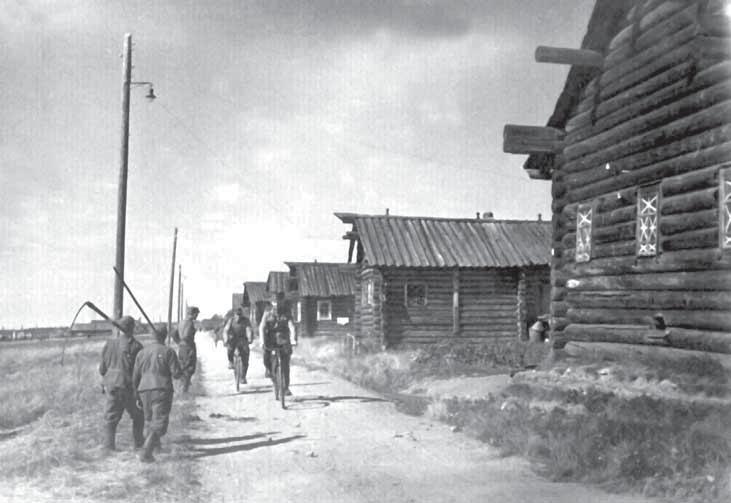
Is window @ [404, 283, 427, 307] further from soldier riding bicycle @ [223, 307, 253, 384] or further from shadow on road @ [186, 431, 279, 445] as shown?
shadow on road @ [186, 431, 279, 445]

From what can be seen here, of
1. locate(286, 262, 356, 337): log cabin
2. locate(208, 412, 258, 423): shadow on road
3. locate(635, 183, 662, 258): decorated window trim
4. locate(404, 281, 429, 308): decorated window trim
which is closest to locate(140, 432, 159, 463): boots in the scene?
locate(208, 412, 258, 423): shadow on road

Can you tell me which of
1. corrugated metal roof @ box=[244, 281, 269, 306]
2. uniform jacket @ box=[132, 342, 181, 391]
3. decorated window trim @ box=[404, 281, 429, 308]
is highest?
corrugated metal roof @ box=[244, 281, 269, 306]

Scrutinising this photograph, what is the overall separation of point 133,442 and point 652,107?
9.02 m

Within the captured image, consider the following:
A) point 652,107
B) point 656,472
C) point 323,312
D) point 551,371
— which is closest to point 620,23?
point 652,107

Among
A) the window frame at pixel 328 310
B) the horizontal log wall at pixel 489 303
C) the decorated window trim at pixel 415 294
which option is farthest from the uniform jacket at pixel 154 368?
the window frame at pixel 328 310

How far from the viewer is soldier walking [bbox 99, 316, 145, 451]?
8078 millimetres


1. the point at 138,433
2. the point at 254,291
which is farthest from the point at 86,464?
the point at 254,291

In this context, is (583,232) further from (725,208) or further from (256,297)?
(256,297)

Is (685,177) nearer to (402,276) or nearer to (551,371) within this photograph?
(551,371)

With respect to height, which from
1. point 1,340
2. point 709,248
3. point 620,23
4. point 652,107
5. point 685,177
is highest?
point 620,23

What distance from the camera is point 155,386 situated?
7.86m

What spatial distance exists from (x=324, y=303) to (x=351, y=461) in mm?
36438

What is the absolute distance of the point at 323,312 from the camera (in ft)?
145

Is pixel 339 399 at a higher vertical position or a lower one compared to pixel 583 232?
lower
